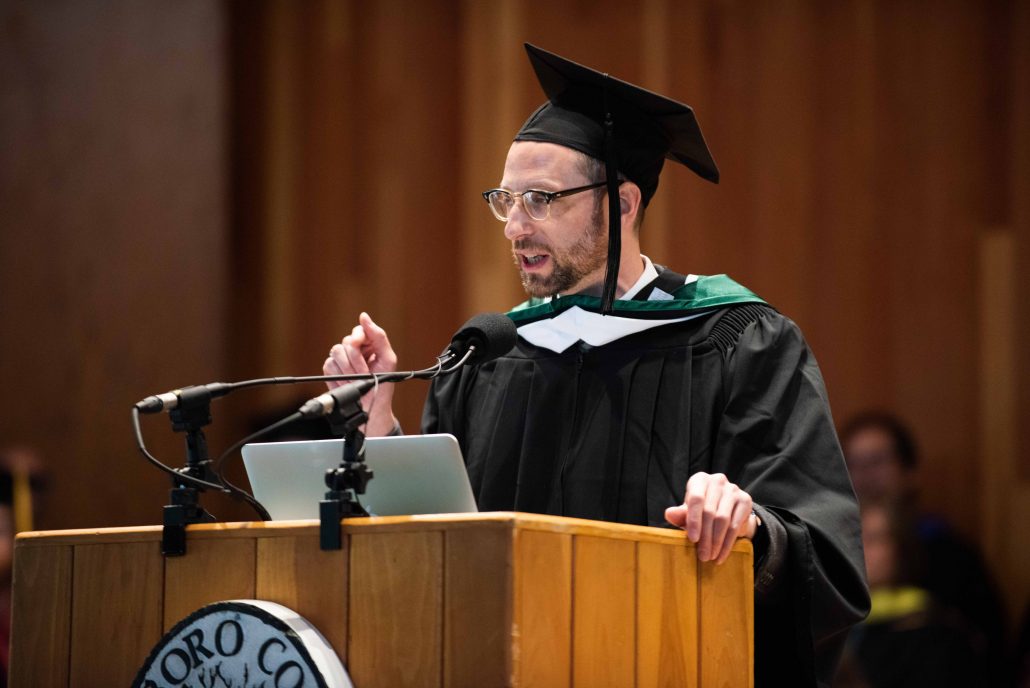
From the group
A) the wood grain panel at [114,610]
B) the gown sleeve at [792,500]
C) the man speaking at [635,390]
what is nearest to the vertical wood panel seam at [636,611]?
the man speaking at [635,390]

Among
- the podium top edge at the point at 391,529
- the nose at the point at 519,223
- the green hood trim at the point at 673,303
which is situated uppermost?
the nose at the point at 519,223

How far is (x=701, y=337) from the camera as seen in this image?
7.77 feet

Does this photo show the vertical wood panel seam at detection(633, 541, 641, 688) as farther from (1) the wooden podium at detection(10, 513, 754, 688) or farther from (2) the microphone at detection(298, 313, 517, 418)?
(2) the microphone at detection(298, 313, 517, 418)

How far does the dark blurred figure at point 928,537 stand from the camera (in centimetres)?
458

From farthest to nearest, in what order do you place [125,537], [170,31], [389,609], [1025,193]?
1. [170,31]
2. [1025,193]
3. [125,537]
4. [389,609]

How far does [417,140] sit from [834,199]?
180cm

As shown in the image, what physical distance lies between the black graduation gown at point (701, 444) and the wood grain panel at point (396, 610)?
2.16 feet

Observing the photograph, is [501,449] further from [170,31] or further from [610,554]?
[170,31]

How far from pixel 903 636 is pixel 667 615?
2739mm

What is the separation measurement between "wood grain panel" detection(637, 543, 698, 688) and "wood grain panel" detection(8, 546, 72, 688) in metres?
0.82

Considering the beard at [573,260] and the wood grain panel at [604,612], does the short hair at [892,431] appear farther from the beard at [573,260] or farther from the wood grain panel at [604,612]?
the wood grain panel at [604,612]

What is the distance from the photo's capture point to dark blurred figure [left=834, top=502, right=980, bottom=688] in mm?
4090

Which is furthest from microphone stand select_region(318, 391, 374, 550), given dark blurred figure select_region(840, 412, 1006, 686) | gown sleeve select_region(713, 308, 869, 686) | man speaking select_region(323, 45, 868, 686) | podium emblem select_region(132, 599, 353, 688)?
dark blurred figure select_region(840, 412, 1006, 686)

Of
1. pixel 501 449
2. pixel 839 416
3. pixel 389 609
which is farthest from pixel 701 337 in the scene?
pixel 839 416
